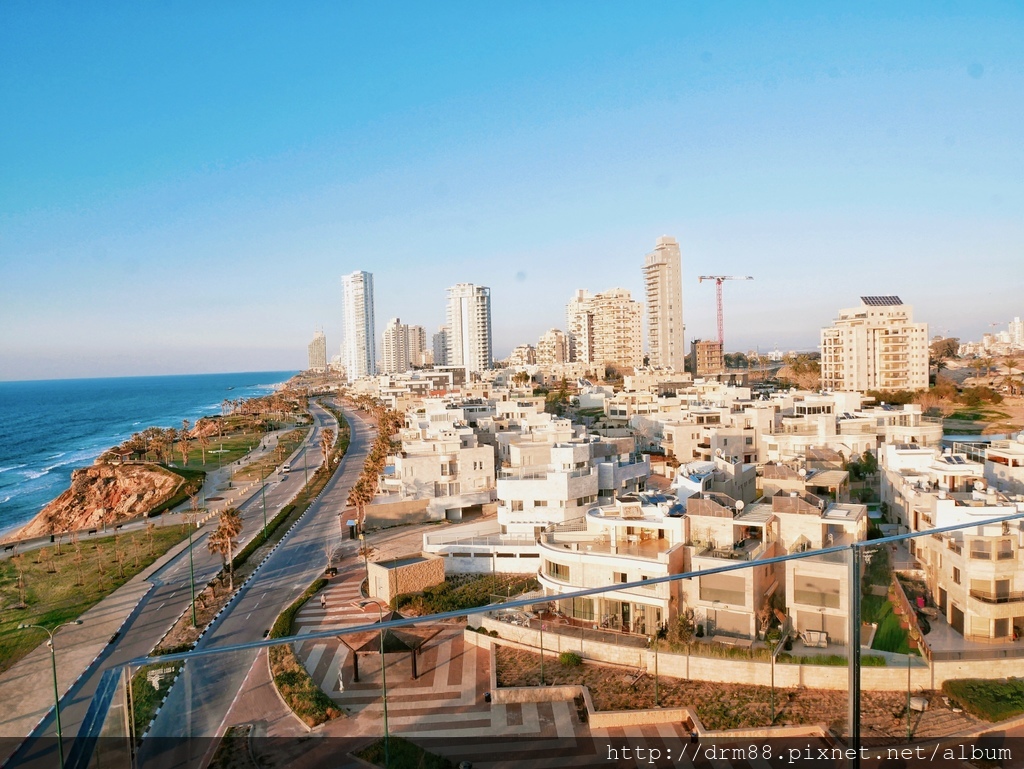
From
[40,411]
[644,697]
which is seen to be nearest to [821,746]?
[644,697]

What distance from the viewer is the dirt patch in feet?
6.59

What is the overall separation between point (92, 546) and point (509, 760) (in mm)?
18508

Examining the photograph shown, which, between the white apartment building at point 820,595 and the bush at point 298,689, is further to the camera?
the white apartment building at point 820,595

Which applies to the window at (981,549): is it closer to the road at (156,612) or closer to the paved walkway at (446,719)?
the paved walkway at (446,719)

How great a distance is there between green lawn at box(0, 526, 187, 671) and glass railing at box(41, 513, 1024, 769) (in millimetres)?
10628

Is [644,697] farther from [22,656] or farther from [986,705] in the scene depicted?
[22,656]

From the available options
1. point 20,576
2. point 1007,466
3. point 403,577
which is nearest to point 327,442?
point 20,576

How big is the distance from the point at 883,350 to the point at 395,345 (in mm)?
67646

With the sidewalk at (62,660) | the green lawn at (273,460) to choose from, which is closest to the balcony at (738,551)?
the sidewalk at (62,660)

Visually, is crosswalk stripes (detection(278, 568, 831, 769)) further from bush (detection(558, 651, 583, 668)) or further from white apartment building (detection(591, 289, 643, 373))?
white apartment building (detection(591, 289, 643, 373))

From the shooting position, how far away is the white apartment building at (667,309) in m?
55.5

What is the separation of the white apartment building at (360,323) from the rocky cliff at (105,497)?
63.2 meters

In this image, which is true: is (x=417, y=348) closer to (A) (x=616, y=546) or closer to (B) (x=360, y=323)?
(B) (x=360, y=323)

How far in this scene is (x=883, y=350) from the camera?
34.5 meters
